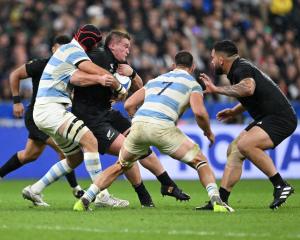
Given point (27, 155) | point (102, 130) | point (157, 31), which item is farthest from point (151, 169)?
point (157, 31)

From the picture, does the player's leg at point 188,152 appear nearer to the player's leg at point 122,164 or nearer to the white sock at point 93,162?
the player's leg at point 122,164

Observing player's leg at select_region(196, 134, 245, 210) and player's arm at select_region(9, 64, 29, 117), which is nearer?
player's leg at select_region(196, 134, 245, 210)

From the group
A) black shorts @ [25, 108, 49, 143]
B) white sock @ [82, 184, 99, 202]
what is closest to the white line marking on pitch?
white sock @ [82, 184, 99, 202]

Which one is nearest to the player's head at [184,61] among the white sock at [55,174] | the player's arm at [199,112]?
the player's arm at [199,112]

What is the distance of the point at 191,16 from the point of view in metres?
23.9

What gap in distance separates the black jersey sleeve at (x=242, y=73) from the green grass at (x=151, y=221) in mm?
1621

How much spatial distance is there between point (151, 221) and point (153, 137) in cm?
132

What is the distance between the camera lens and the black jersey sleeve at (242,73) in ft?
37.3

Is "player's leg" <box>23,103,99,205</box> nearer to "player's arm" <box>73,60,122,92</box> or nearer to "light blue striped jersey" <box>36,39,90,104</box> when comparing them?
"light blue striped jersey" <box>36,39,90,104</box>

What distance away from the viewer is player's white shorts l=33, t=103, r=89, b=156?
11.2m

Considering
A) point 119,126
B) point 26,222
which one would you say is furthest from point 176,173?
point 26,222

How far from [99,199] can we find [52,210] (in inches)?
31.8

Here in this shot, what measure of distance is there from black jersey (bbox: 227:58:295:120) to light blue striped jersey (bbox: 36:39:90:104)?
6.28 feet

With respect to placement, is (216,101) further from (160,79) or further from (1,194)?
(160,79)
